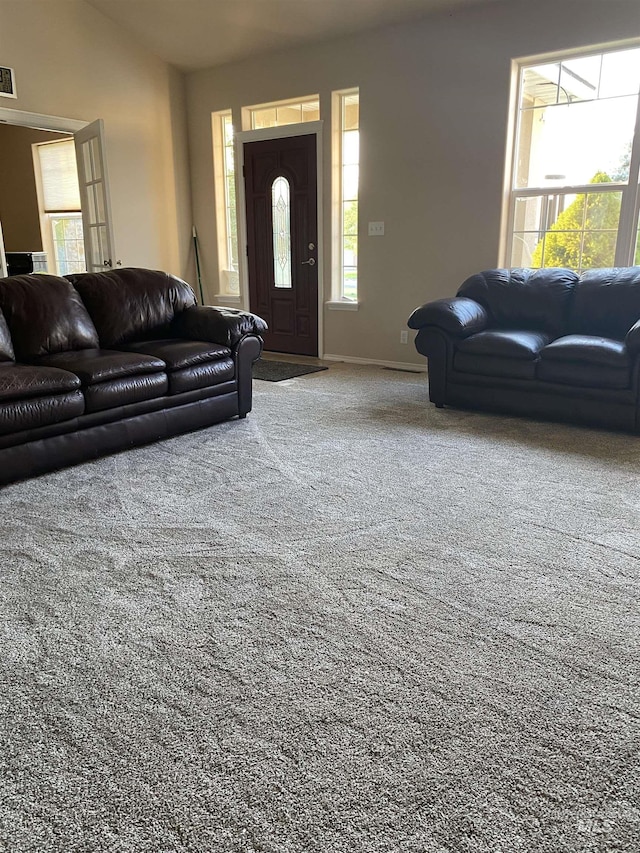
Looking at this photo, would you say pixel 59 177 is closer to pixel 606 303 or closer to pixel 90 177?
pixel 90 177

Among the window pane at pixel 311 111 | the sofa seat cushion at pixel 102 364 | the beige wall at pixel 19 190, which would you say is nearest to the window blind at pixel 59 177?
the beige wall at pixel 19 190

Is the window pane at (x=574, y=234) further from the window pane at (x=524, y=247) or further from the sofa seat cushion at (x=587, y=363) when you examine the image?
the sofa seat cushion at (x=587, y=363)

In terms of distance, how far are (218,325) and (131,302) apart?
0.58 metres

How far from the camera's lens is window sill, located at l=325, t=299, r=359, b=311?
6.14 meters

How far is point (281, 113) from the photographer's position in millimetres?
6410

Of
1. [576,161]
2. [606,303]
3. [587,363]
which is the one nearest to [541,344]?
[587,363]

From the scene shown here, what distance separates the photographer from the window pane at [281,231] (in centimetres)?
639

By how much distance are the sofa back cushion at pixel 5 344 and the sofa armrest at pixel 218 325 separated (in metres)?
1.07

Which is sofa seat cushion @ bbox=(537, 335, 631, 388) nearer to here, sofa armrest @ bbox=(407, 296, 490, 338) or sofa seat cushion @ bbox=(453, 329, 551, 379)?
sofa seat cushion @ bbox=(453, 329, 551, 379)

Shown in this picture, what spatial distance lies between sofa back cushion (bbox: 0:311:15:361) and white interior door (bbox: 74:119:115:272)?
249 cm

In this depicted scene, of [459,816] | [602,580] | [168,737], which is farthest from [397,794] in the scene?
[602,580]

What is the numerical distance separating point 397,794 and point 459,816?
126 mm

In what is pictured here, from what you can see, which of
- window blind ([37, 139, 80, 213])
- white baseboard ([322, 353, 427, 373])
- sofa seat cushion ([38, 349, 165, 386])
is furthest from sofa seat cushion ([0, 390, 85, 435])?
window blind ([37, 139, 80, 213])

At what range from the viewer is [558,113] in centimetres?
484
